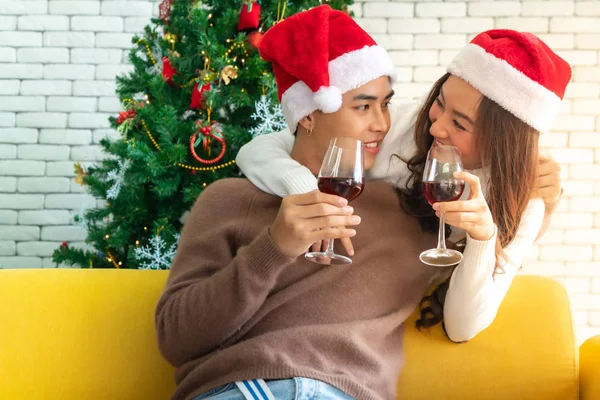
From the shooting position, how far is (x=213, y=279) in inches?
62.3

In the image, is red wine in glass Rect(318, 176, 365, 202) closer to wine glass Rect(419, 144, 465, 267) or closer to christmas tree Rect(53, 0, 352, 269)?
wine glass Rect(419, 144, 465, 267)

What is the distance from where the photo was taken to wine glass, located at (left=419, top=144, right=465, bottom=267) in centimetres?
145

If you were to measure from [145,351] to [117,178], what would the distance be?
1158 mm

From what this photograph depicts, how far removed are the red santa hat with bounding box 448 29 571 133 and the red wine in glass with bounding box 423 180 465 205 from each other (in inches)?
14.1

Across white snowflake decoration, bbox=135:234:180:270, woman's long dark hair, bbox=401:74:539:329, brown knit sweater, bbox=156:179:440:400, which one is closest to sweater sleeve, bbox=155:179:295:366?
brown knit sweater, bbox=156:179:440:400

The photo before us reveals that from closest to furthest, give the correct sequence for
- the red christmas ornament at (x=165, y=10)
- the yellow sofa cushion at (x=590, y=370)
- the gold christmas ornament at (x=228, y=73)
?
the yellow sofa cushion at (x=590, y=370)
the gold christmas ornament at (x=228, y=73)
the red christmas ornament at (x=165, y=10)

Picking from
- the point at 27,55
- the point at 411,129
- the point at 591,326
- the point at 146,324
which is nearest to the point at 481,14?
the point at 591,326

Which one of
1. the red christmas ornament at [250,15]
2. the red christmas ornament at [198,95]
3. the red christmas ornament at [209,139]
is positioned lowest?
the red christmas ornament at [209,139]

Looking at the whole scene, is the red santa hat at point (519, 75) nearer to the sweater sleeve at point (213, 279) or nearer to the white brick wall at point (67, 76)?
the sweater sleeve at point (213, 279)

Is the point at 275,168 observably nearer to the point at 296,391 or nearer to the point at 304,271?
the point at 304,271

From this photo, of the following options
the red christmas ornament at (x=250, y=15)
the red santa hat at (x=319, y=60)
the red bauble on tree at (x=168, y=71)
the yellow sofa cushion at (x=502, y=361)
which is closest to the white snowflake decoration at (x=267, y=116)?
the red christmas ornament at (x=250, y=15)

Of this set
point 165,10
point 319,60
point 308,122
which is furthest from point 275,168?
point 165,10

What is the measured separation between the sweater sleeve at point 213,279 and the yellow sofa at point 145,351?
24 centimetres

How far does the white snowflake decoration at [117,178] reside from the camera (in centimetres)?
283
